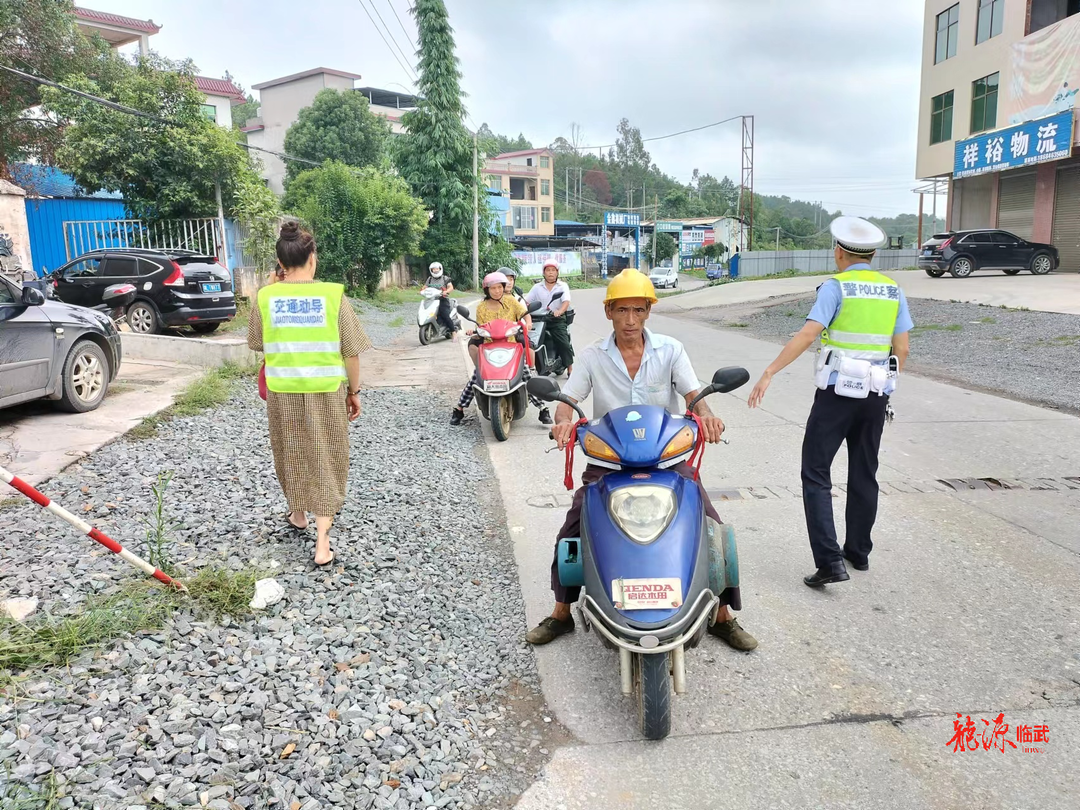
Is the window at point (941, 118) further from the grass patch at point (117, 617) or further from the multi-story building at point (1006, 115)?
the grass patch at point (117, 617)

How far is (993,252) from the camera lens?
80.9 ft

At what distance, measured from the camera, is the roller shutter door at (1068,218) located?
2545 cm

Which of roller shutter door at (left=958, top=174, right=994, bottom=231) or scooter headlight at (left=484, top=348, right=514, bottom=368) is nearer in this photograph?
scooter headlight at (left=484, top=348, right=514, bottom=368)

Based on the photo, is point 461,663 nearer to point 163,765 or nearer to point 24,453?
point 163,765

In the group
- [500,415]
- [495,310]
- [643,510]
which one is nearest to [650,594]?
[643,510]

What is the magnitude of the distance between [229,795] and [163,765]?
267 millimetres

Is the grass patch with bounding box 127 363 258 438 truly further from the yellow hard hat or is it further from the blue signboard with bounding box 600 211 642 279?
the blue signboard with bounding box 600 211 642 279

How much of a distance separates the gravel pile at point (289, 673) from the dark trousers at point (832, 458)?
1.62 m

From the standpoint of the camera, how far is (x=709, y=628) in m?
3.78

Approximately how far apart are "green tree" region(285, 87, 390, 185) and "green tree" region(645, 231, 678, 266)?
98.1 feet

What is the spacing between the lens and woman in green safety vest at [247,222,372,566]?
4164 mm

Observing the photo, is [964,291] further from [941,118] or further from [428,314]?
[428,314]

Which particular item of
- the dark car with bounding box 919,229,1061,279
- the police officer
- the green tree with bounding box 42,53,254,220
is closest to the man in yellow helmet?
the police officer

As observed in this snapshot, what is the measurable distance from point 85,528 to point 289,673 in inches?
38.8
